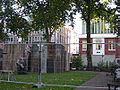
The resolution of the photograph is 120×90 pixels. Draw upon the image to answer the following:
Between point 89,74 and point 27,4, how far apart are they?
21019 mm

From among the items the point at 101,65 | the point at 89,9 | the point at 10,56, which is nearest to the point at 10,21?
the point at 89,9

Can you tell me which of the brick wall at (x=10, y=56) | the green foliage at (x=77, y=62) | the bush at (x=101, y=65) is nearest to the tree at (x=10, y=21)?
the brick wall at (x=10, y=56)

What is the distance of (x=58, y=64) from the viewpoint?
1181 centimetres

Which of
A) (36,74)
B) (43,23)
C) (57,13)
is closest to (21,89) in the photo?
(36,74)

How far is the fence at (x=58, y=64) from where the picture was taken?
1060cm

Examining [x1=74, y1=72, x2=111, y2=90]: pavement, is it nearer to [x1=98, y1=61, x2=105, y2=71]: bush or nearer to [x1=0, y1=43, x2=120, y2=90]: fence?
[x1=0, y1=43, x2=120, y2=90]: fence

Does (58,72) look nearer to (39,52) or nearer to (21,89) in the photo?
(39,52)

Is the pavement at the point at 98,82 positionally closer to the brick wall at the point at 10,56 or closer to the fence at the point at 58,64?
the fence at the point at 58,64

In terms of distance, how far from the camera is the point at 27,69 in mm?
12609

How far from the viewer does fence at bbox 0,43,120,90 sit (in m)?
10.6

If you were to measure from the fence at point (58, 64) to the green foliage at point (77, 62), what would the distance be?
5.7 inches

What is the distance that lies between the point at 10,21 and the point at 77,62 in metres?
18.1

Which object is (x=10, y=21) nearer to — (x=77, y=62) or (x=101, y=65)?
(x=77, y=62)

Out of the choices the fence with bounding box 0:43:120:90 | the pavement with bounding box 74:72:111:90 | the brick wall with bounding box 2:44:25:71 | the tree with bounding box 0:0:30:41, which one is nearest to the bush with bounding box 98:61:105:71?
the fence with bounding box 0:43:120:90
